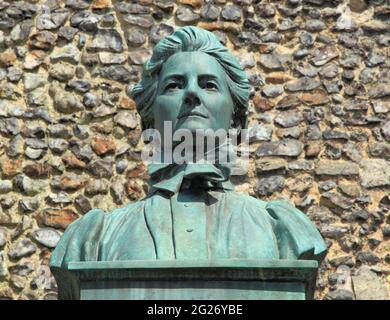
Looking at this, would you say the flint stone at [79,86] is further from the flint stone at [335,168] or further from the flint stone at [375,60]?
the flint stone at [375,60]

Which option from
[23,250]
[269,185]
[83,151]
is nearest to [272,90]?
[269,185]

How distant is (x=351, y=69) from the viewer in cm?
924

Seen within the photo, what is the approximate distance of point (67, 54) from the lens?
925cm

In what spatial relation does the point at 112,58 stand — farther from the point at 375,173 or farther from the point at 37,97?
the point at 375,173

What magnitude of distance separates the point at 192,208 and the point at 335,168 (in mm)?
4718

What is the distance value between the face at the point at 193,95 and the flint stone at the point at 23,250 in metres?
4.30

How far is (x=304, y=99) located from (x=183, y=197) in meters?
4.92

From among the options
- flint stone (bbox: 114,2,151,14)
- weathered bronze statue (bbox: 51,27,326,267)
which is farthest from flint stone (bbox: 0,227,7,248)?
weathered bronze statue (bbox: 51,27,326,267)

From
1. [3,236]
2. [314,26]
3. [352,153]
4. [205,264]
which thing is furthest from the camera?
[314,26]

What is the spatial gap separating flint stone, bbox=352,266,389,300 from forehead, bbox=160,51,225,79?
13.7ft

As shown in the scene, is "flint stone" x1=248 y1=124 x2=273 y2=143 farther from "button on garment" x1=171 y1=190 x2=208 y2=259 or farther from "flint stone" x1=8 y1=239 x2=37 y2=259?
"button on garment" x1=171 y1=190 x2=208 y2=259

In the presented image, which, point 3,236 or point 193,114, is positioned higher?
point 193,114

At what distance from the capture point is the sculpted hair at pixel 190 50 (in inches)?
175

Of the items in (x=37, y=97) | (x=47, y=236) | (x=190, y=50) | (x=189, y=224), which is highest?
(x=37, y=97)
